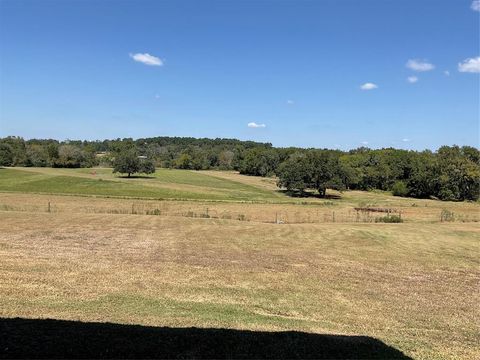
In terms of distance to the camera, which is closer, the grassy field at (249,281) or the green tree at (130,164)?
the grassy field at (249,281)

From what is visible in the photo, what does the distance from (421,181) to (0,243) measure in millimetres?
110232

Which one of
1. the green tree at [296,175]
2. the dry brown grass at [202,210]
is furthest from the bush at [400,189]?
the dry brown grass at [202,210]

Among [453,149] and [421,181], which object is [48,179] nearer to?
[421,181]

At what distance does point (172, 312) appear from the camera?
1198 centimetres

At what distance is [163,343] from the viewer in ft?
28.0

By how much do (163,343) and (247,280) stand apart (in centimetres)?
981

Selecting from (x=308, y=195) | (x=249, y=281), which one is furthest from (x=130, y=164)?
(x=249, y=281)

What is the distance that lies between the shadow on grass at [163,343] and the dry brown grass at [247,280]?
1022 millimetres

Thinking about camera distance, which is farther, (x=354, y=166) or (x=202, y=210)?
(x=354, y=166)

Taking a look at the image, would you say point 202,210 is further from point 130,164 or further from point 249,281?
point 130,164

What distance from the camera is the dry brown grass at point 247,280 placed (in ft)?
38.5

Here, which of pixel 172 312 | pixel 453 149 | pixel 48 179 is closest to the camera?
pixel 172 312

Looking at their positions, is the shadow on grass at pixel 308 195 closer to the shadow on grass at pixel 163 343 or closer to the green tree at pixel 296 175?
the green tree at pixel 296 175

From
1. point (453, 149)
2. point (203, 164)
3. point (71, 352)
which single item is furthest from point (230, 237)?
point (203, 164)
